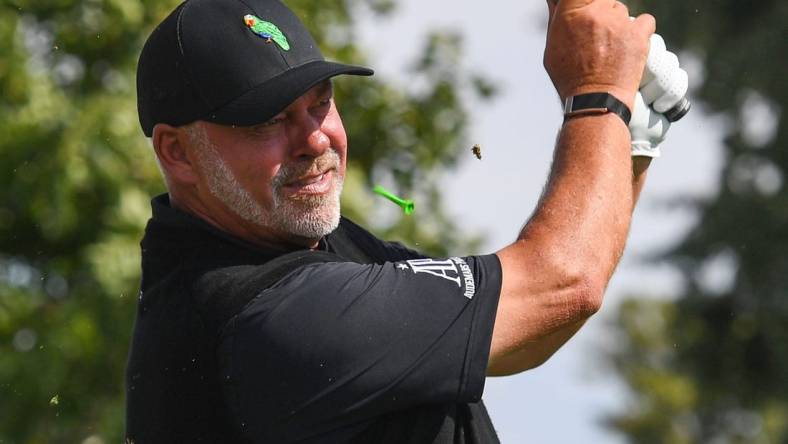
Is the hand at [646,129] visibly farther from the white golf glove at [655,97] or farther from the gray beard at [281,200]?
the gray beard at [281,200]

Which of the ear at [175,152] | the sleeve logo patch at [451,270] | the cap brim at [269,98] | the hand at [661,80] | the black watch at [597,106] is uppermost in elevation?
the hand at [661,80]

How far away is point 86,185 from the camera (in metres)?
8.84

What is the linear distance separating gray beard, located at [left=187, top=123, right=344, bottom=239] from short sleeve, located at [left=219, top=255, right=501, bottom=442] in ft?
0.84

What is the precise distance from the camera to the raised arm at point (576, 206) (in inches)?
136

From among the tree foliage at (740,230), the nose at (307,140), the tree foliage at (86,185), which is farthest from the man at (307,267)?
the tree foliage at (740,230)

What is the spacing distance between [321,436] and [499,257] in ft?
1.80

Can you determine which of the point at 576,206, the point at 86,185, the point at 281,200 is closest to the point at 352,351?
the point at 281,200

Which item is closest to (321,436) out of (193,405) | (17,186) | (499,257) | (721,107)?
(193,405)

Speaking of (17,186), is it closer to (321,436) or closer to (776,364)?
(321,436)

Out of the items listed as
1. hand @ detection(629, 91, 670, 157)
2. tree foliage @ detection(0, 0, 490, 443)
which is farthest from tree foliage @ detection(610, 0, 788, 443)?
hand @ detection(629, 91, 670, 157)

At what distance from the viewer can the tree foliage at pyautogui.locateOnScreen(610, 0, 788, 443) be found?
15961mm

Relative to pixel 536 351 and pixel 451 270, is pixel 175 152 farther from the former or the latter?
→ pixel 536 351

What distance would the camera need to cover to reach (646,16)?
376 centimetres

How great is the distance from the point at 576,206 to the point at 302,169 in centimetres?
64
